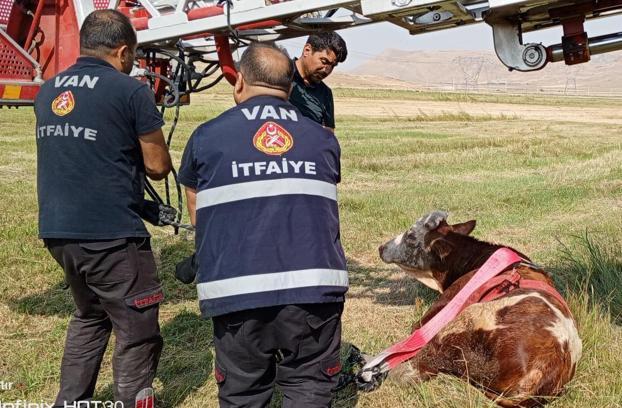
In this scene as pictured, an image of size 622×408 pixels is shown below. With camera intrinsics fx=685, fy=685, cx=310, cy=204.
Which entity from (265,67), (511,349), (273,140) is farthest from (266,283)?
(511,349)

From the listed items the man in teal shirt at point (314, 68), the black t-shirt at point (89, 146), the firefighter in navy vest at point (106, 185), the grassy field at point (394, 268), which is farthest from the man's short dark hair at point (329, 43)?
the grassy field at point (394, 268)

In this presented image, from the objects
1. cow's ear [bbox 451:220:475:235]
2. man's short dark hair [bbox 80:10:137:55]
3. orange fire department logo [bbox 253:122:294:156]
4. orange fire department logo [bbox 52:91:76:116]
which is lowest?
cow's ear [bbox 451:220:475:235]

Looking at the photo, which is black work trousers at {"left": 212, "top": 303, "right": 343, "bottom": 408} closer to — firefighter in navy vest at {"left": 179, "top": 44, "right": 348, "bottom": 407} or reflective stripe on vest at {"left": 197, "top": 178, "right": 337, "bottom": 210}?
firefighter in navy vest at {"left": 179, "top": 44, "right": 348, "bottom": 407}

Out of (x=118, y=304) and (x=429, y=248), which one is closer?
(x=118, y=304)

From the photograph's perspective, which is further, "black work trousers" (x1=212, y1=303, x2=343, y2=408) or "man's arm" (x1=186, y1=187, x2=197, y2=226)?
"man's arm" (x1=186, y1=187, x2=197, y2=226)

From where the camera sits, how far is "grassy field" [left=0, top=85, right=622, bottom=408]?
160 inches

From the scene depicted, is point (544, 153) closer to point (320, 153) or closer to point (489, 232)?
point (489, 232)

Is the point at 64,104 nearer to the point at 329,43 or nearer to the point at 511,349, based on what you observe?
the point at 329,43

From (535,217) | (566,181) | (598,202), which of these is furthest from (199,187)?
(566,181)

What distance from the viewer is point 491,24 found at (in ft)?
13.3

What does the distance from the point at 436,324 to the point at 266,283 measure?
1.82m

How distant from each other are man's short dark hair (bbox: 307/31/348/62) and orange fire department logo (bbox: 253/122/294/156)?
79.7 inches

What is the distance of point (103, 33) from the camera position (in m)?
3.48

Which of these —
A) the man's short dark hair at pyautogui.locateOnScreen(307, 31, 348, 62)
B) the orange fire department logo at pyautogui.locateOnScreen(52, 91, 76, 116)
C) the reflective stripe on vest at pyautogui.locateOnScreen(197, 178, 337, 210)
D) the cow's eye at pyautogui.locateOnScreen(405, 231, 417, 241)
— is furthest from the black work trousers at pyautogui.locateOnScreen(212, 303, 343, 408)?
the cow's eye at pyautogui.locateOnScreen(405, 231, 417, 241)
